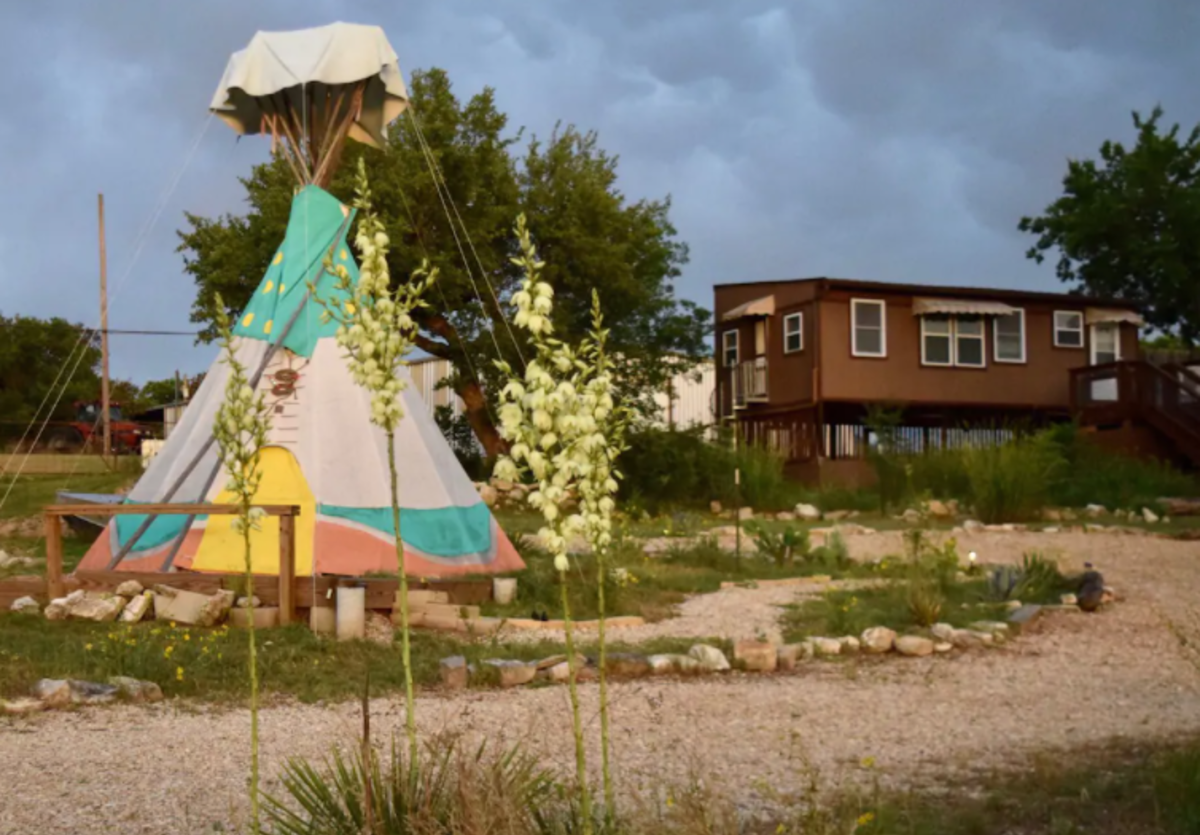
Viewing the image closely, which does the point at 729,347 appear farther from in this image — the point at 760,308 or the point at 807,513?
the point at 807,513

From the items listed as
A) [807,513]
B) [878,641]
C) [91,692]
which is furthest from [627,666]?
[807,513]

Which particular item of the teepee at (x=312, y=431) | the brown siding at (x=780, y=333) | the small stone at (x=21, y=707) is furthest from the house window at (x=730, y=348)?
the small stone at (x=21, y=707)

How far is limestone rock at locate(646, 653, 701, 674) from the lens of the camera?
29.1ft

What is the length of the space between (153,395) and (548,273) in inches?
1237

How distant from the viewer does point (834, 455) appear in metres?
31.4

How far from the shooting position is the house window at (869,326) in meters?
30.4

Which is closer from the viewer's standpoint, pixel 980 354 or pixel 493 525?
pixel 493 525

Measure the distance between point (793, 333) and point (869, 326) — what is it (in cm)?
170

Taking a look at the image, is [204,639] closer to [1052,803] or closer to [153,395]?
[1052,803]

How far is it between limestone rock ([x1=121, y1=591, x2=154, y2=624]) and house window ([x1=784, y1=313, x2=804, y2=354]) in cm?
2174

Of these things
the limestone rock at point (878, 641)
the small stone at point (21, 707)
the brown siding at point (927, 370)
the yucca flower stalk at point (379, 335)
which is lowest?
the small stone at point (21, 707)

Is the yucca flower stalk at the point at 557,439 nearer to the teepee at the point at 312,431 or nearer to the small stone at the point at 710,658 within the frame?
the small stone at the point at 710,658

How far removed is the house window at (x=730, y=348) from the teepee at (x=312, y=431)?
802 inches

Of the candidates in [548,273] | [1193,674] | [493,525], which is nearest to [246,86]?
[493,525]
